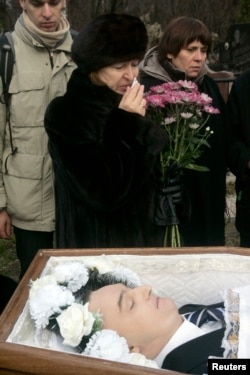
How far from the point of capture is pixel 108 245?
2.62 m

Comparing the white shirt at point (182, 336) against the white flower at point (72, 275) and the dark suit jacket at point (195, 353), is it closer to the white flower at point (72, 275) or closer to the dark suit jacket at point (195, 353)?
the dark suit jacket at point (195, 353)

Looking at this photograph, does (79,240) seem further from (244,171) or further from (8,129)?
(244,171)

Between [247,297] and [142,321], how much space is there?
1.33 feet

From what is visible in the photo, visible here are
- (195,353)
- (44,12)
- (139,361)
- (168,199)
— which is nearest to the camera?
(139,361)

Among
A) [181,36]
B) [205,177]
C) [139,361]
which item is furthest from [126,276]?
[181,36]

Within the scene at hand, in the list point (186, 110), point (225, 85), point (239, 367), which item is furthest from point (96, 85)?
point (225, 85)

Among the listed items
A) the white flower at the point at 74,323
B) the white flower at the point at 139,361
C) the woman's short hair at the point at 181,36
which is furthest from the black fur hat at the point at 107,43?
the white flower at the point at 139,361

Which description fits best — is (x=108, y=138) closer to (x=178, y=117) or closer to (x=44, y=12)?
(x=178, y=117)

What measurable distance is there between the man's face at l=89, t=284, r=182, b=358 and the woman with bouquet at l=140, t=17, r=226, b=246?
1.15m

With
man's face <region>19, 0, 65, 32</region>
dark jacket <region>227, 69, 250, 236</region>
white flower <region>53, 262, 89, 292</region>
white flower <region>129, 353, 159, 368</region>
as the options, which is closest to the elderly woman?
man's face <region>19, 0, 65, 32</region>

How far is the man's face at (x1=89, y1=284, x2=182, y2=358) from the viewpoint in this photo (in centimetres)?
193

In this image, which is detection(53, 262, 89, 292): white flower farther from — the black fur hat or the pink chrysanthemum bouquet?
the black fur hat

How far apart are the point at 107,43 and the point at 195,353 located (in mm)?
1292

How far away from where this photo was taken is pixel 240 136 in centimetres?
322
